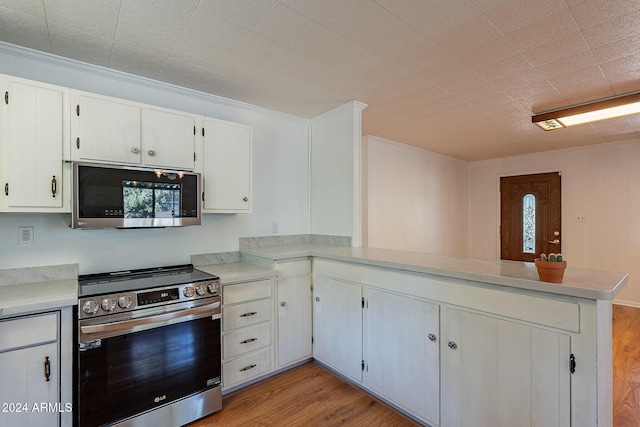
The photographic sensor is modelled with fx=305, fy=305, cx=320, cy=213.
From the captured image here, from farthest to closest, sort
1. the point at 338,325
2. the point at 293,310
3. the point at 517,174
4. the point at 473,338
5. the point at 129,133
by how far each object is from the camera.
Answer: the point at 517,174 < the point at 293,310 < the point at 338,325 < the point at 129,133 < the point at 473,338

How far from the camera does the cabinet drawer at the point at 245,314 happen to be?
2.26 meters

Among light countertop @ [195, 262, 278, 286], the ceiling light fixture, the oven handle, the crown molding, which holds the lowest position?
the oven handle

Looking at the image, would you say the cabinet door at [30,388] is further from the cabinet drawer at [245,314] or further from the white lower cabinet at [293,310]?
the white lower cabinet at [293,310]

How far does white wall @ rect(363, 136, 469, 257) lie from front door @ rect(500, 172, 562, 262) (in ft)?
2.43

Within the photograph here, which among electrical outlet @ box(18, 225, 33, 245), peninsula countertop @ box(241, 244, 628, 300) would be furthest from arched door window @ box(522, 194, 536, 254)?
electrical outlet @ box(18, 225, 33, 245)

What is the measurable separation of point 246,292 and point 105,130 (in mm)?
1479

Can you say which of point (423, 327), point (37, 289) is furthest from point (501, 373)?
point (37, 289)

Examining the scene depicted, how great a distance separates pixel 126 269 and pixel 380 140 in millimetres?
3537

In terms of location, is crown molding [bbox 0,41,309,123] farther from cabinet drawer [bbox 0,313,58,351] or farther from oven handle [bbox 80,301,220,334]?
oven handle [bbox 80,301,220,334]

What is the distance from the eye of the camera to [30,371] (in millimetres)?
1571

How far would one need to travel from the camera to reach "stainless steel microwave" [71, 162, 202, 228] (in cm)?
187

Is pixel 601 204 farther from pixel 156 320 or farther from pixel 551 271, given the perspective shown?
pixel 156 320

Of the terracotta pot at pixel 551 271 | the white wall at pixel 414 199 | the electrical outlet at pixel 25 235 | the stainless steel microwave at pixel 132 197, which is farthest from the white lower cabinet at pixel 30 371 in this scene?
the white wall at pixel 414 199

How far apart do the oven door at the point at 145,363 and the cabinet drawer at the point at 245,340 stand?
126 millimetres
